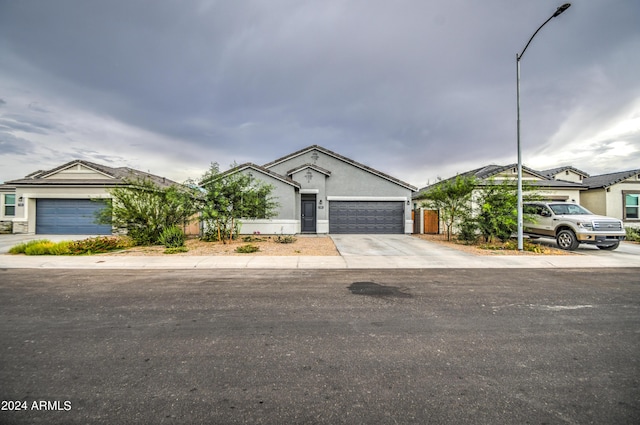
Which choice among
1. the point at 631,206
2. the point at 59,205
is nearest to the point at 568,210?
the point at 631,206

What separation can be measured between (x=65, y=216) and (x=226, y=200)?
1247 cm

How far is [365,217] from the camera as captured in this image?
20.7m

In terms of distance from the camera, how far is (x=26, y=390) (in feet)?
9.14

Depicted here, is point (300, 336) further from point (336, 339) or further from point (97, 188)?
point (97, 188)

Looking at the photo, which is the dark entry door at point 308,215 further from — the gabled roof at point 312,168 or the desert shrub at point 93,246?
the desert shrub at point 93,246

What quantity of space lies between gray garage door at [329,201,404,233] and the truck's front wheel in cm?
903

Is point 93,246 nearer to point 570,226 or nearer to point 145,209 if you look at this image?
point 145,209

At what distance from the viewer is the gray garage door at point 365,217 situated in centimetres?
2047

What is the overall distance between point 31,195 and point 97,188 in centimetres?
397

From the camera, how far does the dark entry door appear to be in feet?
67.6

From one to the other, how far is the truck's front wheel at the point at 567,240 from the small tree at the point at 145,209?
689 inches

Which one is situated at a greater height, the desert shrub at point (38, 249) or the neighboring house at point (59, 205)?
the neighboring house at point (59, 205)

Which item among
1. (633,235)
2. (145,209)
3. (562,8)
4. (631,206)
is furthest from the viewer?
(631,206)

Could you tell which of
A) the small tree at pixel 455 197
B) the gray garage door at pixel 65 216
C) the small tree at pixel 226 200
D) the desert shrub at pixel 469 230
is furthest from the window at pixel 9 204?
the desert shrub at pixel 469 230
